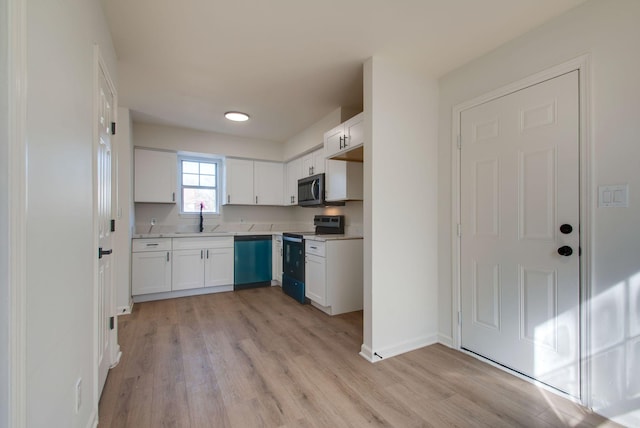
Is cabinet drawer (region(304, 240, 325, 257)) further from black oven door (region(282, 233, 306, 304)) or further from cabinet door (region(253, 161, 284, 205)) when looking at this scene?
cabinet door (region(253, 161, 284, 205))

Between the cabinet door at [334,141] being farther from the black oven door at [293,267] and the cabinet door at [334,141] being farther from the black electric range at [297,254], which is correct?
the black oven door at [293,267]

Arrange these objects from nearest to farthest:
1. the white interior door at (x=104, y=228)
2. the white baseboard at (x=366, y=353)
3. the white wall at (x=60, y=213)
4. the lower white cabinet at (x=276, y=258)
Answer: the white wall at (x=60, y=213) < the white interior door at (x=104, y=228) < the white baseboard at (x=366, y=353) < the lower white cabinet at (x=276, y=258)

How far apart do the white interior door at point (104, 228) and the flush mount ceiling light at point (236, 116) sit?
154 cm

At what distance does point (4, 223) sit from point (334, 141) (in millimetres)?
2692

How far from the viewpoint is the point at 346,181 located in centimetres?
347

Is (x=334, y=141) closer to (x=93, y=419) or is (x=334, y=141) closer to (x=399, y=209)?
(x=399, y=209)

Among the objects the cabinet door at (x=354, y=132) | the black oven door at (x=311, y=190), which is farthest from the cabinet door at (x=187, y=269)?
the cabinet door at (x=354, y=132)

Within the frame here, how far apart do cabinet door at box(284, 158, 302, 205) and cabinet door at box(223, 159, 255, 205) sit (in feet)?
2.04

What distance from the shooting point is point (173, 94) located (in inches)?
122

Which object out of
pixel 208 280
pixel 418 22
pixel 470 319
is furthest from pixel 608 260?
pixel 208 280

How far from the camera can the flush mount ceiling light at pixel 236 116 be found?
3.58m

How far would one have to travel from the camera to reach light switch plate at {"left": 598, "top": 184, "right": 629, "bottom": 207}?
1.58 metres

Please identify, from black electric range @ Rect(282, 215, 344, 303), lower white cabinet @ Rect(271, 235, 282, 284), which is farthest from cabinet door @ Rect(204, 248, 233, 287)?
black electric range @ Rect(282, 215, 344, 303)

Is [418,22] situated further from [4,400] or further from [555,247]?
[4,400]
